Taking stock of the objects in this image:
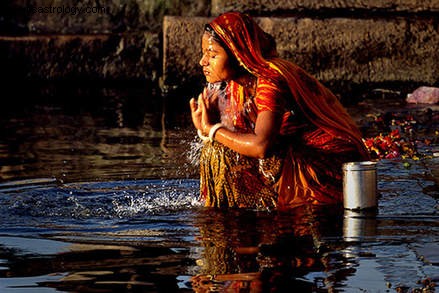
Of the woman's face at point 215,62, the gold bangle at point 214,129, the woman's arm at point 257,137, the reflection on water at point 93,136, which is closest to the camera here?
the woman's arm at point 257,137

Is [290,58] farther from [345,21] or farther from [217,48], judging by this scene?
[217,48]

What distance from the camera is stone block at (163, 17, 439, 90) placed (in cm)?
1183

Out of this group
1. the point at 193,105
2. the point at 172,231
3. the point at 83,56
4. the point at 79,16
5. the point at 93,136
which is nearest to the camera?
the point at 172,231

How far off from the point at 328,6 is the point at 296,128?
5406 mm

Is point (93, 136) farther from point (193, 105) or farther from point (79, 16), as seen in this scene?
point (193, 105)

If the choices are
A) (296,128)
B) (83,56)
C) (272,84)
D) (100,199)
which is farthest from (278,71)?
(83,56)

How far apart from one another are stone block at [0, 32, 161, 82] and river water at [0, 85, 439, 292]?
2973 mm

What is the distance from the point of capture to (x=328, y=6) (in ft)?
39.1

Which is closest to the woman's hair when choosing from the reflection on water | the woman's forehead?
the woman's forehead

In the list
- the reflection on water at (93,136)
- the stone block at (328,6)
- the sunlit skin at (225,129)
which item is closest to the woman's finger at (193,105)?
the sunlit skin at (225,129)

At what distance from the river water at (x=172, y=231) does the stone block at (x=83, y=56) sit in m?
2.97

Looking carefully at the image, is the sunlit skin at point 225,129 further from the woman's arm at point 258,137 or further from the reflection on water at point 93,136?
the reflection on water at point 93,136

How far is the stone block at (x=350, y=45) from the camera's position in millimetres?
11828

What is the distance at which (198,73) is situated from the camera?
12141mm
